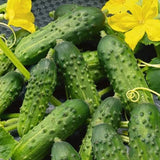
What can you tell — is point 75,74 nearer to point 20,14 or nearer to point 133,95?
point 133,95

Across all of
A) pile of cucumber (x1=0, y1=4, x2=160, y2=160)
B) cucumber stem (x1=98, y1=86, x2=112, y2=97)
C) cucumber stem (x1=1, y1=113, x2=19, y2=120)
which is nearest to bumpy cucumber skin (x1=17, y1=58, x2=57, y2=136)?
pile of cucumber (x1=0, y1=4, x2=160, y2=160)

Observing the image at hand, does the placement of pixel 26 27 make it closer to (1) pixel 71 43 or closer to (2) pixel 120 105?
(1) pixel 71 43

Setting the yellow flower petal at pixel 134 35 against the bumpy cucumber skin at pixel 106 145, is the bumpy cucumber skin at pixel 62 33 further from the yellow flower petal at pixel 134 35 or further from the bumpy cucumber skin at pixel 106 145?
the bumpy cucumber skin at pixel 106 145

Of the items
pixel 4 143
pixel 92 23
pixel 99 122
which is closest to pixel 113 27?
pixel 92 23

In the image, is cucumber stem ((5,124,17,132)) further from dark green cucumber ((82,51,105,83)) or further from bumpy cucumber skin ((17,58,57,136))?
dark green cucumber ((82,51,105,83))

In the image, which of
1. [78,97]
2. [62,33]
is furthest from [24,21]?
[78,97]

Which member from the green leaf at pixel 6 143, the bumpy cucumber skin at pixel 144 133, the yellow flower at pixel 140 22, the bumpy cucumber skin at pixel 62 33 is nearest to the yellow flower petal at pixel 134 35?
the yellow flower at pixel 140 22
